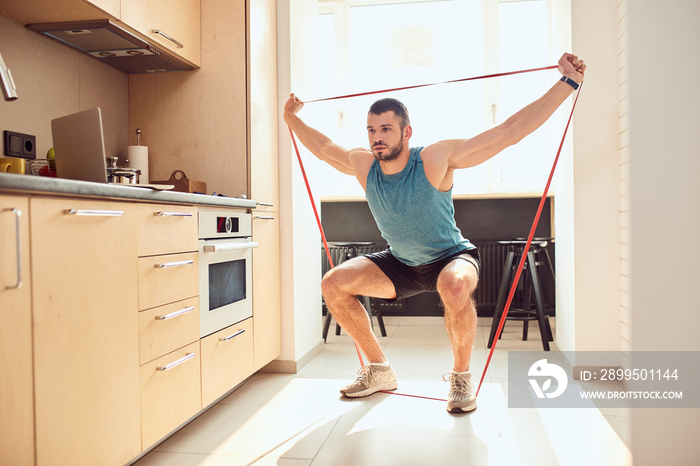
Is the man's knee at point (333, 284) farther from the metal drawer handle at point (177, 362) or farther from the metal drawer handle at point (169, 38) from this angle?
the metal drawer handle at point (169, 38)

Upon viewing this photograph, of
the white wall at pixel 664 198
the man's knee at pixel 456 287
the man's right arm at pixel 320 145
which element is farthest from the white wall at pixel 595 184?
the white wall at pixel 664 198

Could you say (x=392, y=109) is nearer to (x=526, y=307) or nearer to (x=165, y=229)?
(x=165, y=229)

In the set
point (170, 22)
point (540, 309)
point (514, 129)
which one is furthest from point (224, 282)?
point (540, 309)

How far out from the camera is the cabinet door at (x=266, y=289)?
107 inches

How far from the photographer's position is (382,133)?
2.56m

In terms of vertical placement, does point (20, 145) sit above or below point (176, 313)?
above

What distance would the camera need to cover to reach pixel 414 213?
2500 millimetres

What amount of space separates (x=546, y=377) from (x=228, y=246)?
1782 mm

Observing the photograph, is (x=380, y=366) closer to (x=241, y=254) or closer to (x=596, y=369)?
(x=241, y=254)

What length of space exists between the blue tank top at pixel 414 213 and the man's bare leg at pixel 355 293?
176 millimetres

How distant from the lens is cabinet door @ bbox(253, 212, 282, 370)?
8.94 feet

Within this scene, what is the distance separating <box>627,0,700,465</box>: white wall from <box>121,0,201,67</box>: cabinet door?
1867 mm

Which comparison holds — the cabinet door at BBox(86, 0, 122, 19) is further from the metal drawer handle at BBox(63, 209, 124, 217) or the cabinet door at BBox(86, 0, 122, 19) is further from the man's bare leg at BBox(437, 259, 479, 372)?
the man's bare leg at BBox(437, 259, 479, 372)

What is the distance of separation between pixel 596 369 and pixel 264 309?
1755 mm
